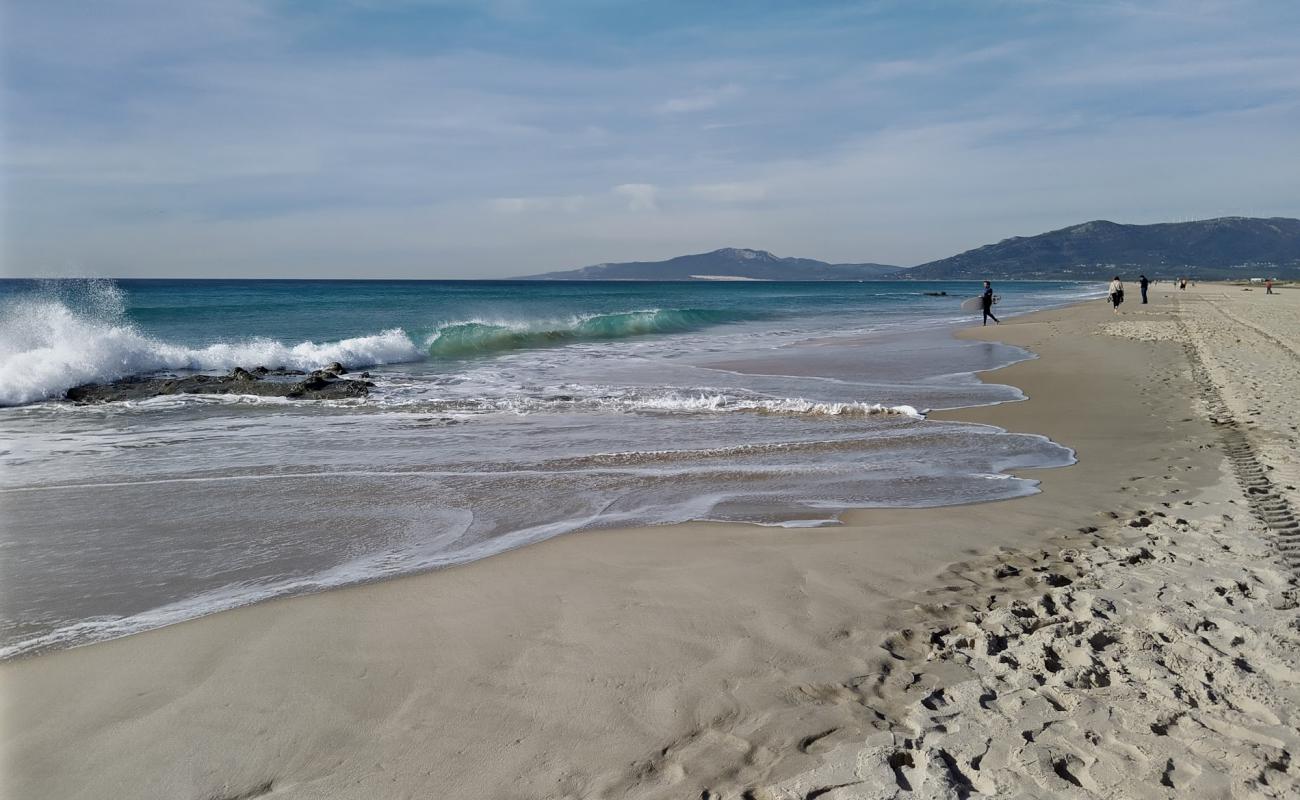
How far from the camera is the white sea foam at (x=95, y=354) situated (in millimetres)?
13734

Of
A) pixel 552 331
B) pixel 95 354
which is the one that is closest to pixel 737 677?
pixel 95 354

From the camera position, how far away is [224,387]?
14.2 meters

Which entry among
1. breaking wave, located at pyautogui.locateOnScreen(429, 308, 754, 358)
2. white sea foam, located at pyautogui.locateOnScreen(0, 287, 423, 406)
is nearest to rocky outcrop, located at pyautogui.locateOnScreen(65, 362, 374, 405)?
white sea foam, located at pyautogui.locateOnScreen(0, 287, 423, 406)

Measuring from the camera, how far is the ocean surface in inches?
197

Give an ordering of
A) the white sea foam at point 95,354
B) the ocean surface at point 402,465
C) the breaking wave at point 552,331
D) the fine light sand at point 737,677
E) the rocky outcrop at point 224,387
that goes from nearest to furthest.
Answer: the fine light sand at point 737,677 → the ocean surface at point 402,465 → the rocky outcrop at point 224,387 → the white sea foam at point 95,354 → the breaking wave at point 552,331

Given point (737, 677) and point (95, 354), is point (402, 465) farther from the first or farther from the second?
point (95, 354)

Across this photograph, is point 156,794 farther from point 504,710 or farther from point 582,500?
point 582,500

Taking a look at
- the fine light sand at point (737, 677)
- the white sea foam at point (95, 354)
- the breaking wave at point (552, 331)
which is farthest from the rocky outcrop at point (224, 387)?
the fine light sand at point (737, 677)

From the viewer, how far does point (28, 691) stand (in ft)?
11.1

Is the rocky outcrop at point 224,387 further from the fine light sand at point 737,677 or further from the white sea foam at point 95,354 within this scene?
the fine light sand at point 737,677

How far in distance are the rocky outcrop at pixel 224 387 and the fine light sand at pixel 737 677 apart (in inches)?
389

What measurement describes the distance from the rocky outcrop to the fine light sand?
9.89 metres

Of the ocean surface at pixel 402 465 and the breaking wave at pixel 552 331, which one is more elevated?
the breaking wave at pixel 552 331

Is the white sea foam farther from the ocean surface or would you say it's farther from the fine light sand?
the fine light sand
